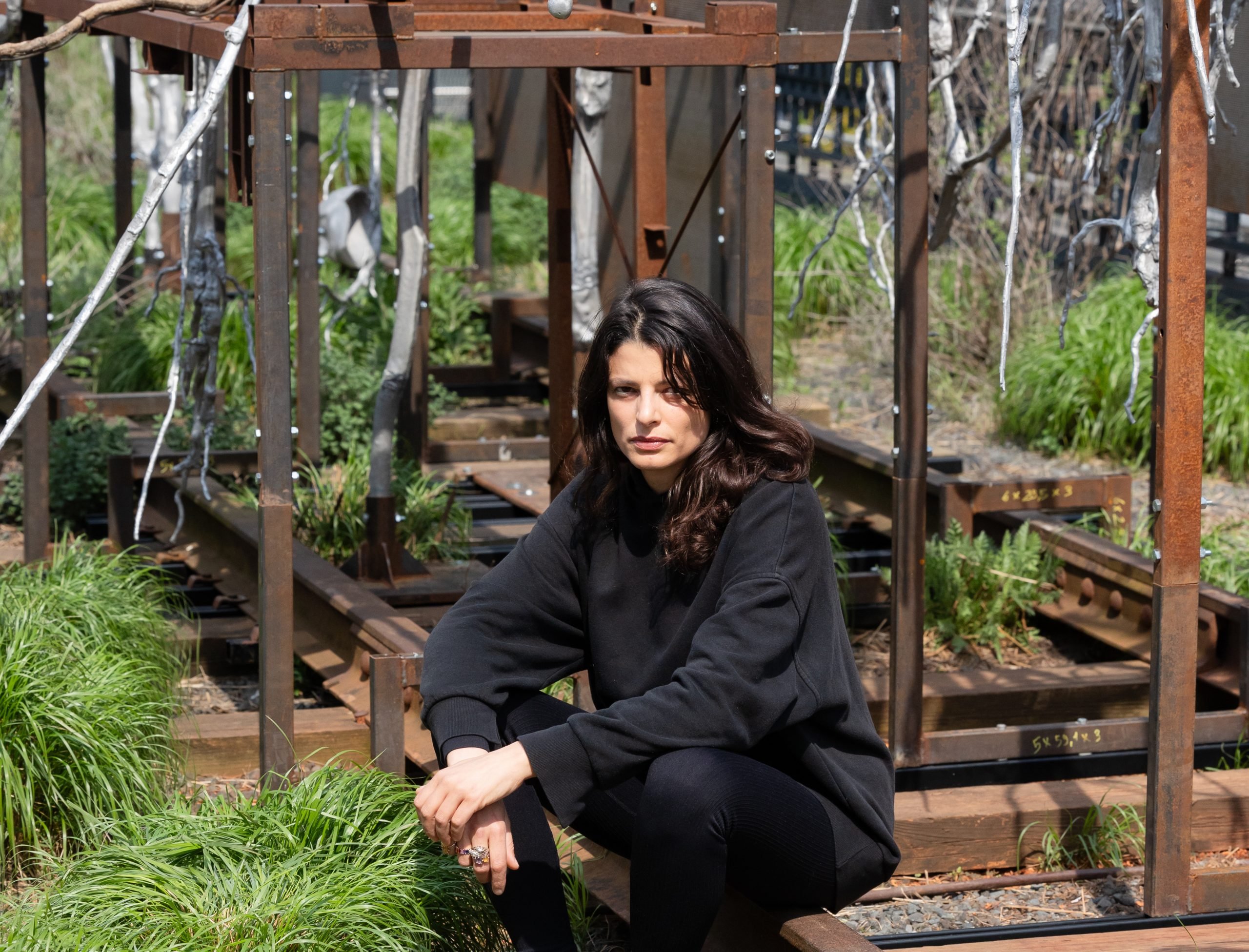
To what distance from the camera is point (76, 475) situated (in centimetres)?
750

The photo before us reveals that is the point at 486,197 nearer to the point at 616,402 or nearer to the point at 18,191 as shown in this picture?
the point at 18,191

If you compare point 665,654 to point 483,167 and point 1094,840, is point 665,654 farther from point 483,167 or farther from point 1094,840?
point 483,167

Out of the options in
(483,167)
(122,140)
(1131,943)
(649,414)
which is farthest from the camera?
(483,167)

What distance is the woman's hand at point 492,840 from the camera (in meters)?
2.98

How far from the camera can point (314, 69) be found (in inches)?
158

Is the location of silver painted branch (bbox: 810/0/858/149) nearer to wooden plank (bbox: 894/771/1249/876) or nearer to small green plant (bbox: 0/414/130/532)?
wooden plank (bbox: 894/771/1249/876)

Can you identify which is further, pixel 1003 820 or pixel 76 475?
pixel 76 475

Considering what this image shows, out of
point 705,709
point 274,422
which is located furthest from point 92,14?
point 705,709

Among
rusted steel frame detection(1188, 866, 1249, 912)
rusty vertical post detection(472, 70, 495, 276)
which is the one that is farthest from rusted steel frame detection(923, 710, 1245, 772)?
rusty vertical post detection(472, 70, 495, 276)

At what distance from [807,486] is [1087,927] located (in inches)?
54.1

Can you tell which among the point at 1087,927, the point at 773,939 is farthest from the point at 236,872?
the point at 1087,927

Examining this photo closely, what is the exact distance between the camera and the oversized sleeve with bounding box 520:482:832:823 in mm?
2957

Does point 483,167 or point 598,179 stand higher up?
point 483,167

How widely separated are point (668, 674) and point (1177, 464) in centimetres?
129
